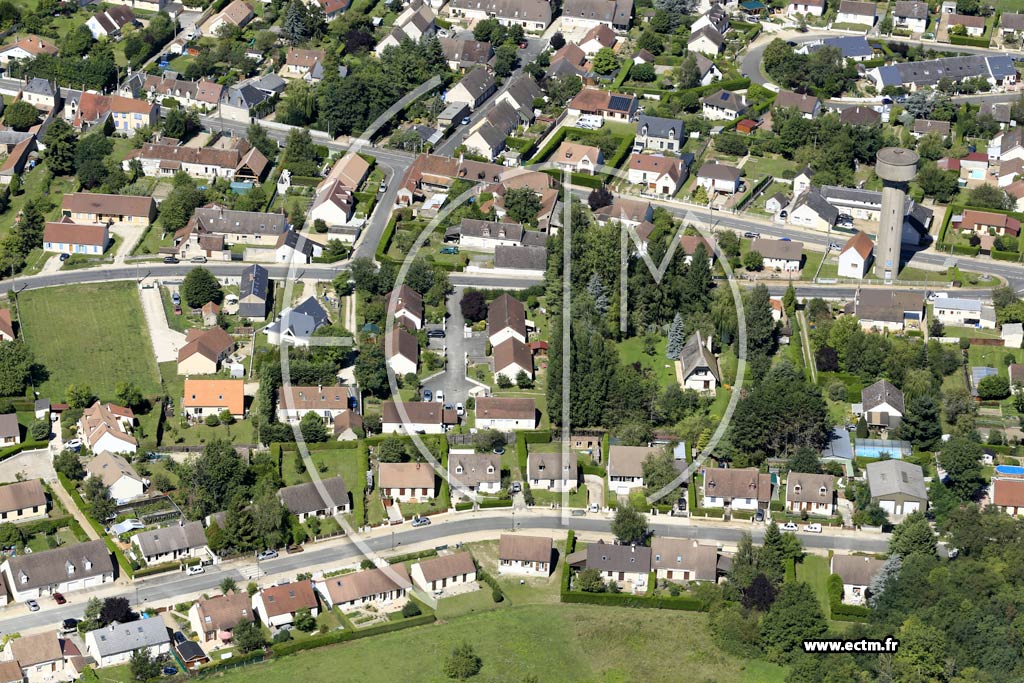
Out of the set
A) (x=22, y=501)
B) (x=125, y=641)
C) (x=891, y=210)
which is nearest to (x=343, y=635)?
(x=125, y=641)

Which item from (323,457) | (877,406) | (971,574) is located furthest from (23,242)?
(971,574)

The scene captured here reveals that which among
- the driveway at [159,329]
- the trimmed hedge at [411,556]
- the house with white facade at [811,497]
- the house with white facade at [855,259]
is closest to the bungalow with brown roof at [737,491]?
the house with white facade at [811,497]

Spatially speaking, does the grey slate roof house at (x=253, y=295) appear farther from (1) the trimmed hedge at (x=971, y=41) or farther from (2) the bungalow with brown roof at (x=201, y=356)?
(1) the trimmed hedge at (x=971, y=41)

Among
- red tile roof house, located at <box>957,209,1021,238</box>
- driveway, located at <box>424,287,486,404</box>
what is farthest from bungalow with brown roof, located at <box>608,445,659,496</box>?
red tile roof house, located at <box>957,209,1021,238</box>

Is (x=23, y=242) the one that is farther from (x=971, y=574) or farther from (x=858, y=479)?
(x=971, y=574)

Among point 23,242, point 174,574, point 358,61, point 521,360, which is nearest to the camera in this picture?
point 174,574

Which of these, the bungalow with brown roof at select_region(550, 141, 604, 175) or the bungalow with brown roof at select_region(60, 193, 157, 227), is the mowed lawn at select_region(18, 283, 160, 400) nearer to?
the bungalow with brown roof at select_region(60, 193, 157, 227)

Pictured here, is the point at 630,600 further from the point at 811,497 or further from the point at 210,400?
the point at 210,400
